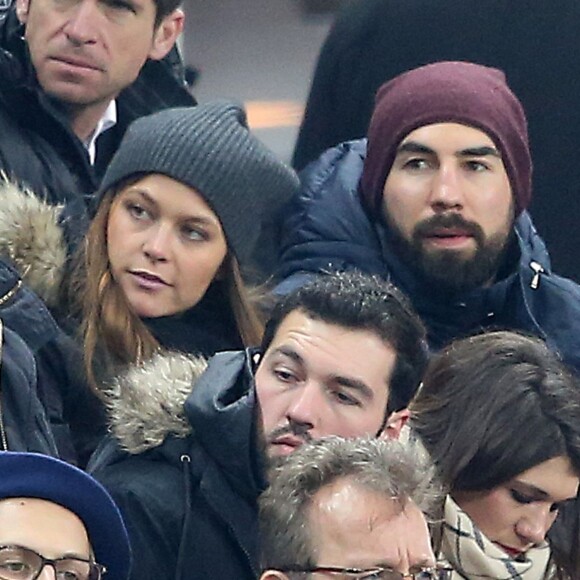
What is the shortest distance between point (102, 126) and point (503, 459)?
1.25m

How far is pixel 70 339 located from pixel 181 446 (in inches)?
14.5

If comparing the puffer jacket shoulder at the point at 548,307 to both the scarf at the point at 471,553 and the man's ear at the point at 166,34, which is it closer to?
the scarf at the point at 471,553

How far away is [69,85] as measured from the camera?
3.97 meters

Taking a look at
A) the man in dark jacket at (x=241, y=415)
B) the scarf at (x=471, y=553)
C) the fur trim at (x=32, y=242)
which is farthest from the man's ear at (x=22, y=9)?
the scarf at (x=471, y=553)

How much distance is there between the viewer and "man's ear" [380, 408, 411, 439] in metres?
3.34

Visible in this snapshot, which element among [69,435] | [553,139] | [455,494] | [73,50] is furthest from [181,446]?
[553,139]

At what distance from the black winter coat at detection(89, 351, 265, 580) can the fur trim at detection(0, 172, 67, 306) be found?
401 millimetres

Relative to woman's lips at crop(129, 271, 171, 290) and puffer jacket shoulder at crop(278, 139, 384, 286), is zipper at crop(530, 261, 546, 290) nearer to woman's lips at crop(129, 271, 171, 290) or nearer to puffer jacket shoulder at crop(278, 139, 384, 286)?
puffer jacket shoulder at crop(278, 139, 384, 286)

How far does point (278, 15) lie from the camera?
16.4ft

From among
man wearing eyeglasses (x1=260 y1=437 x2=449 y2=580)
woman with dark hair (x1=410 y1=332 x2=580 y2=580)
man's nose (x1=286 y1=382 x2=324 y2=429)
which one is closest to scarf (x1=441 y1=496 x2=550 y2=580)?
woman with dark hair (x1=410 y1=332 x2=580 y2=580)

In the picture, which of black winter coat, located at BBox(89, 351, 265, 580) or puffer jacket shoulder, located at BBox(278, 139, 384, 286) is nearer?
black winter coat, located at BBox(89, 351, 265, 580)

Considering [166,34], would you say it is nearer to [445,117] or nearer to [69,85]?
[69,85]

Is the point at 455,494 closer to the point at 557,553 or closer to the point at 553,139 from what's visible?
the point at 557,553

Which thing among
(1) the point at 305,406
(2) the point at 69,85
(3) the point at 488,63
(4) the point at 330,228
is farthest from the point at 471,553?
(3) the point at 488,63
